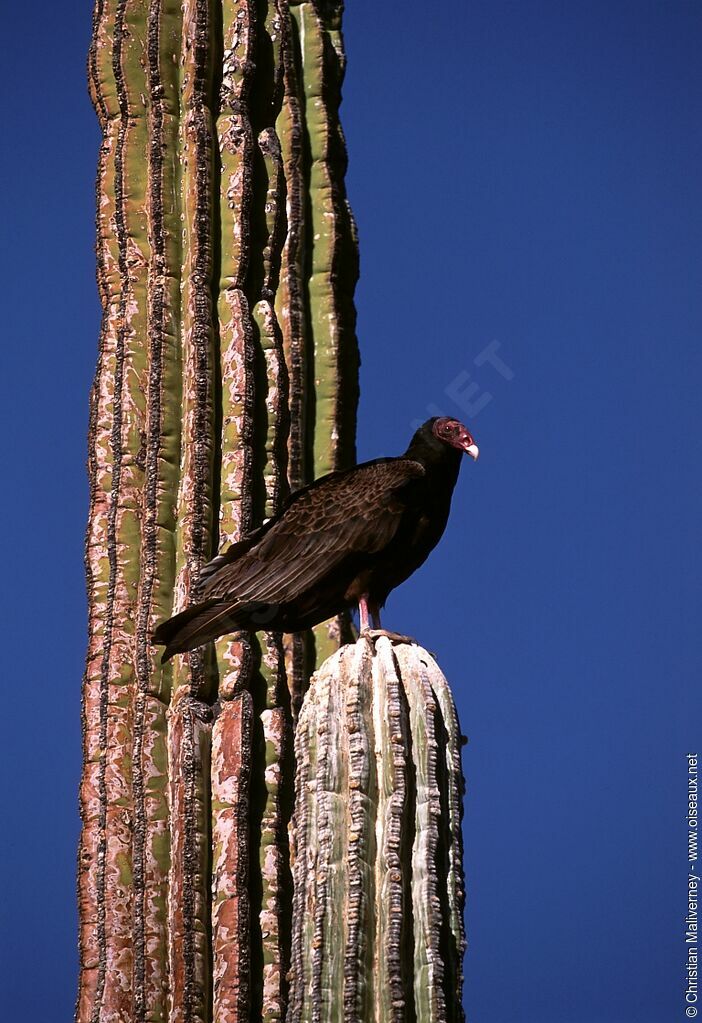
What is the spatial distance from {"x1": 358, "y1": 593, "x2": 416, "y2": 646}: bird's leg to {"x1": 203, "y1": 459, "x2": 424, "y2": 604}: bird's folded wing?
15 cm

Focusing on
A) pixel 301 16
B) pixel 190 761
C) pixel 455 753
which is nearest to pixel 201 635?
pixel 190 761

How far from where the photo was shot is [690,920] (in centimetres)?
653

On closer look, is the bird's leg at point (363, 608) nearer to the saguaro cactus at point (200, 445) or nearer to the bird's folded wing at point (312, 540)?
the bird's folded wing at point (312, 540)

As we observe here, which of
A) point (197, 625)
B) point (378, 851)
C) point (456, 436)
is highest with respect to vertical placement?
point (456, 436)

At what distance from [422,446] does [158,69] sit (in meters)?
1.62

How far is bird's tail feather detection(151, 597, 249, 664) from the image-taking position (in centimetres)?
477

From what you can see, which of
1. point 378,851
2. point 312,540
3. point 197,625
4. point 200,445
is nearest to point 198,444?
point 200,445

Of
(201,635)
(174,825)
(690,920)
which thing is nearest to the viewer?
(201,635)

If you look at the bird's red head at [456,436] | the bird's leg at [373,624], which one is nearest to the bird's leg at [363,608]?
the bird's leg at [373,624]

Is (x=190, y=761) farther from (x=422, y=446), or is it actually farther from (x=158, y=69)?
(x=158, y=69)

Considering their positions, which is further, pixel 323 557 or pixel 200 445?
pixel 200 445

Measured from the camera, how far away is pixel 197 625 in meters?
4.79

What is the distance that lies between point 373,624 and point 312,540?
0.34 meters

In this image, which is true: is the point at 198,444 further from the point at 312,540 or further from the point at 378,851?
the point at 378,851
